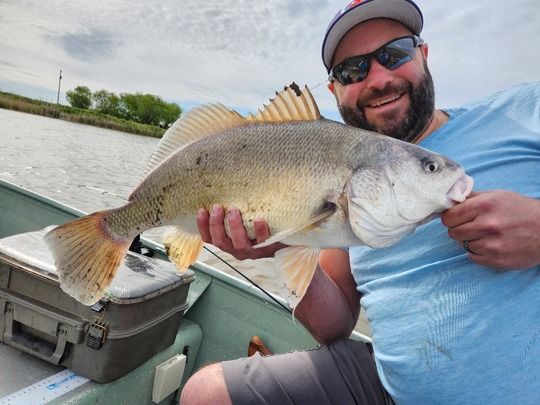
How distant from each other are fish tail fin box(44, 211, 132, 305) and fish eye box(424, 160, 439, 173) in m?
1.54

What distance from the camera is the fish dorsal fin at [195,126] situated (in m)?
2.03

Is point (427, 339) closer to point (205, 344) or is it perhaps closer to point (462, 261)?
point (462, 261)

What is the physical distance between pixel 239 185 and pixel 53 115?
57232mm

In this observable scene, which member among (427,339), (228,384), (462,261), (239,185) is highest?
(239,185)

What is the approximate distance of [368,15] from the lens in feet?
8.27

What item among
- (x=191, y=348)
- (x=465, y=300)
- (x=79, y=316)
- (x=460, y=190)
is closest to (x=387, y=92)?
(x=460, y=190)

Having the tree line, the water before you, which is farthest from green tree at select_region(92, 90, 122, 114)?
the water

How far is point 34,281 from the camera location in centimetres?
259

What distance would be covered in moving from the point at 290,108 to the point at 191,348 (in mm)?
2353

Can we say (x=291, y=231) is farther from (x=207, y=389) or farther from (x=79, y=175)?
(x=79, y=175)

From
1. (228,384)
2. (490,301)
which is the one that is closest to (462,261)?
(490,301)

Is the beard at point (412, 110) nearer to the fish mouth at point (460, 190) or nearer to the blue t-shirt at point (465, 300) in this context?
the blue t-shirt at point (465, 300)

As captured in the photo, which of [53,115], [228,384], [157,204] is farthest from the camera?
[53,115]

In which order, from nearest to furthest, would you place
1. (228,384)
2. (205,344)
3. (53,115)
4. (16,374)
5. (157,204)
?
(157,204)
(228,384)
(16,374)
(205,344)
(53,115)
